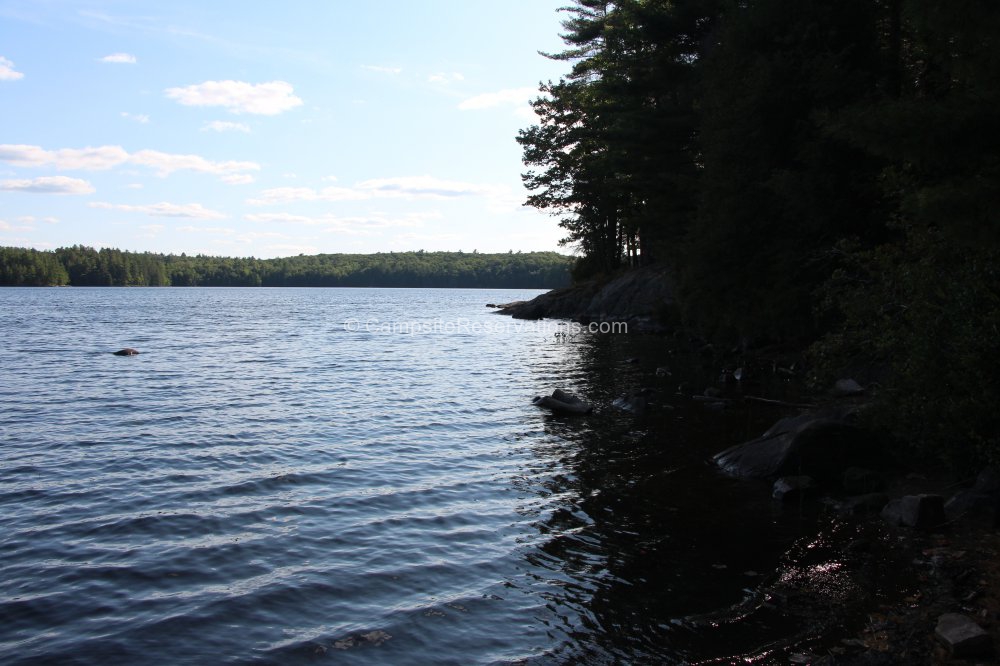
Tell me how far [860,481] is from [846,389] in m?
7.44

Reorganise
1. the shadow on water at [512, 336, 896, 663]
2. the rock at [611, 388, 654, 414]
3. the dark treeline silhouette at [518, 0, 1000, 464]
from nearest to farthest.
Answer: the shadow on water at [512, 336, 896, 663], the dark treeline silhouette at [518, 0, 1000, 464], the rock at [611, 388, 654, 414]

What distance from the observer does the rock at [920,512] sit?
10211mm

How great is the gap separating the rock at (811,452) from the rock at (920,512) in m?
2.27

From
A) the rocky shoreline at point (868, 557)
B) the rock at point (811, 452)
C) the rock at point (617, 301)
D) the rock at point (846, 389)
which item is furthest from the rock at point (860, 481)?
A: the rock at point (617, 301)

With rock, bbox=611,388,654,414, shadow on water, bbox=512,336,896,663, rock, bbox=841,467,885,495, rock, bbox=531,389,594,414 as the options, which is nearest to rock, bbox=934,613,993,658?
shadow on water, bbox=512,336,896,663

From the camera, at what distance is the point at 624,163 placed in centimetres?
4225

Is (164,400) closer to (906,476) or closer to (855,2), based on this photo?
(906,476)

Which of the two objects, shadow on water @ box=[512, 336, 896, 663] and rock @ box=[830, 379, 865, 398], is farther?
rock @ box=[830, 379, 865, 398]

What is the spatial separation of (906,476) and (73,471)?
15.5 m

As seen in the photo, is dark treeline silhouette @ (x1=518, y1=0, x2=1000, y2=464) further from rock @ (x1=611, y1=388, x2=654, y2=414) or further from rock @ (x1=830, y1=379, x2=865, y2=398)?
rock @ (x1=611, y1=388, x2=654, y2=414)

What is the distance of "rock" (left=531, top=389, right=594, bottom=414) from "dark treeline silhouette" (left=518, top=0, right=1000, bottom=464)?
6696 millimetres

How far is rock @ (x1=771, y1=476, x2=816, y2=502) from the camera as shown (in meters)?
12.1

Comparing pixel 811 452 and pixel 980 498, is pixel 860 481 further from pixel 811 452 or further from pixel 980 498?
pixel 980 498

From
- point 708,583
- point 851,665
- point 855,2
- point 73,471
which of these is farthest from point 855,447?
point 855,2
